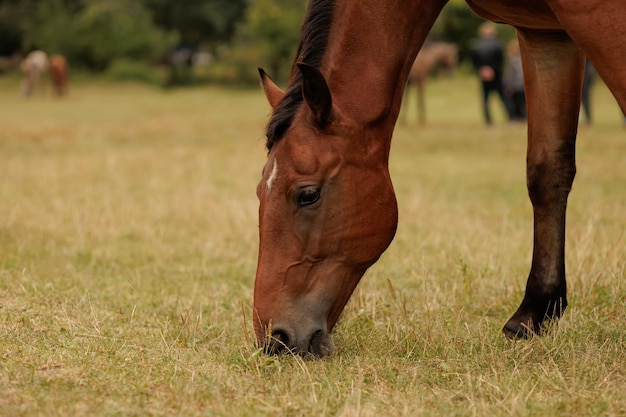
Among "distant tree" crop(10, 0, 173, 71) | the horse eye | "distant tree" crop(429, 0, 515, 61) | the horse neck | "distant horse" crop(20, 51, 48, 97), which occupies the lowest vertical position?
"distant horse" crop(20, 51, 48, 97)

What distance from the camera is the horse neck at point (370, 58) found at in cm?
378

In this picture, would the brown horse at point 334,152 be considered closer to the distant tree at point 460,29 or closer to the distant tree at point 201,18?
the distant tree at point 460,29

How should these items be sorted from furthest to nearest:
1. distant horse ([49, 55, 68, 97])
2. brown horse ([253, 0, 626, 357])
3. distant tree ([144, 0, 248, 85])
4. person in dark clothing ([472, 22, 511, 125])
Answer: distant tree ([144, 0, 248, 85]), distant horse ([49, 55, 68, 97]), person in dark clothing ([472, 22, 511, 125]), brown horse ([253, 0, 626, 357])

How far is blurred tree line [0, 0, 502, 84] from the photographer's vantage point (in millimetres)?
39906

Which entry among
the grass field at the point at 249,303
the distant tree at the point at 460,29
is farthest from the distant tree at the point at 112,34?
the grass field at the point at 249,303

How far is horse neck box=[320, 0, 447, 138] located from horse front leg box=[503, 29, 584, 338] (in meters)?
0.81

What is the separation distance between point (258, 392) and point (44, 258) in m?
3.40

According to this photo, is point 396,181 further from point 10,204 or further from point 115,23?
point 115,23

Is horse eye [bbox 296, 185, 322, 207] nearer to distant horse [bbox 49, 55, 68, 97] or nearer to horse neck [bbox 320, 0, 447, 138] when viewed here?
horse neck [bbox 320, 0, 447, 138]

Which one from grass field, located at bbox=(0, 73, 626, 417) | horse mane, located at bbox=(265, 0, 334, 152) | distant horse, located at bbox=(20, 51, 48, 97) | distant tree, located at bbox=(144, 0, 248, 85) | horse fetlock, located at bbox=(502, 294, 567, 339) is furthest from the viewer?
distant tree, located at bbox=(144, 0, 248, 85)

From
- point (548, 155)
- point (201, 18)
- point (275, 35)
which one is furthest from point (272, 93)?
point (201, 18)

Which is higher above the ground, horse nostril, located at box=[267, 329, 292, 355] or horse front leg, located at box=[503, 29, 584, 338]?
horse front leg, located at box=[503, 29, 584, 338]

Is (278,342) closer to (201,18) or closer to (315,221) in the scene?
(315,221)

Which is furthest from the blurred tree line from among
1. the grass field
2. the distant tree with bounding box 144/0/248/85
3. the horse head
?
the horse head
